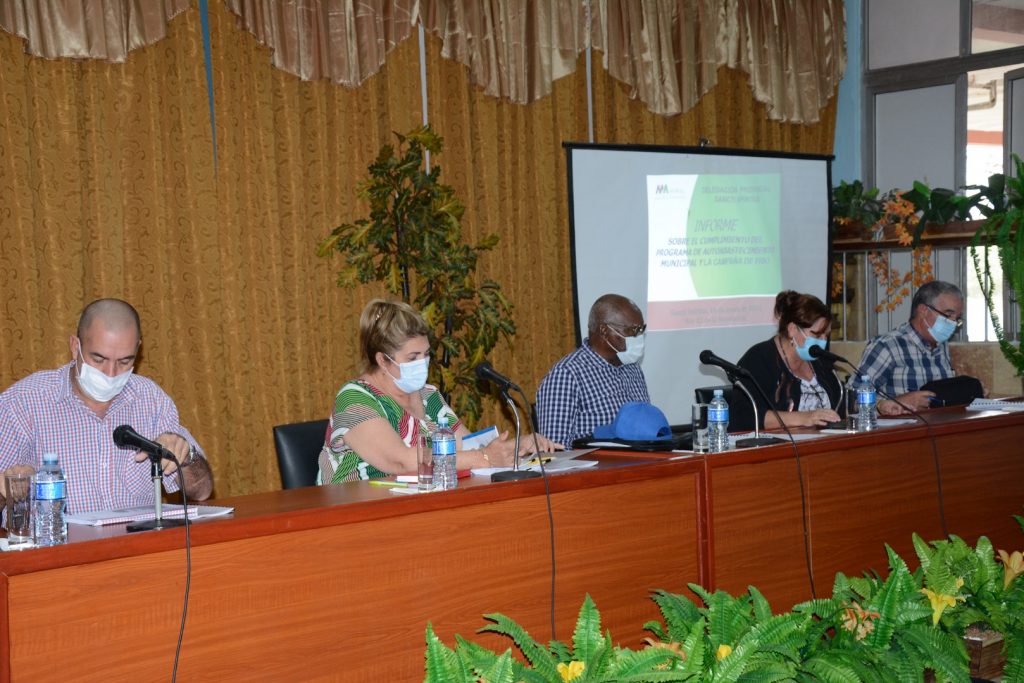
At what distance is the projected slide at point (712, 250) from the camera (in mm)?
5980

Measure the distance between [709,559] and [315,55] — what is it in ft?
10.4

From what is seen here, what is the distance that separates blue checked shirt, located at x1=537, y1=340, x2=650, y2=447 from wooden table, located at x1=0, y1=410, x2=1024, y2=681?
701mm

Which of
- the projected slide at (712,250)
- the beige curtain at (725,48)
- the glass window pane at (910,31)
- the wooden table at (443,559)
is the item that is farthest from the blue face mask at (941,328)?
the glass window pane at (910,31)

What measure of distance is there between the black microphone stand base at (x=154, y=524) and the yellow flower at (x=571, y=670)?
90cm

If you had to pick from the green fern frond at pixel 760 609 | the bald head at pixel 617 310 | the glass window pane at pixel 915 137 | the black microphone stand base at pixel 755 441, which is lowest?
the green fern frond at pixel 760 609

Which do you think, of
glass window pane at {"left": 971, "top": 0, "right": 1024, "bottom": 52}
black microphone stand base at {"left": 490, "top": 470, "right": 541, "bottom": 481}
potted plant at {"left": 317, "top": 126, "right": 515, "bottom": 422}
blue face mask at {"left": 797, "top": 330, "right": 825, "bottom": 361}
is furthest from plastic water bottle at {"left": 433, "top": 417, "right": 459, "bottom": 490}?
glass window pane at {"left": 971, "top": 0, "right": 1024, "bottom": 52}

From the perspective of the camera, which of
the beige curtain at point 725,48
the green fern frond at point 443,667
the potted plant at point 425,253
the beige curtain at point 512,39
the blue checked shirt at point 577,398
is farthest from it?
the beige curtain at point 725,48

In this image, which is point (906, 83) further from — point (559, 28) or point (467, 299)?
point (467, 299)

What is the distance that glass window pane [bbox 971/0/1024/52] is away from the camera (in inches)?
269

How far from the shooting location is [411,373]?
319 cm

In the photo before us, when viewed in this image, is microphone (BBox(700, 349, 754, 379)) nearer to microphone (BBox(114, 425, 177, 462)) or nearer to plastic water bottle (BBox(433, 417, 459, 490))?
plastic water bottle (BBox(433, 417, 459, 490))

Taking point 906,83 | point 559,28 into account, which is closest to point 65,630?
point 559,28

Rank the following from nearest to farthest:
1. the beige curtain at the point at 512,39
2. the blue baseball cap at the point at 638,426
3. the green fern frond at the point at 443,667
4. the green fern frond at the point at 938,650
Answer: the green fern frond at the point at 443,667 → the green fern frond at the point at 938,650 → the blue baseball cap at the point at 638,426 → the beige curtain at the point at 512,39

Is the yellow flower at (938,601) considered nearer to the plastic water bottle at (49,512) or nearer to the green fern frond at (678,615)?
the green fern frond at (678,615)
